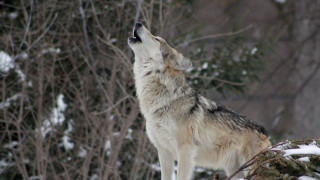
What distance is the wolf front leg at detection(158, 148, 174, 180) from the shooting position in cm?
559

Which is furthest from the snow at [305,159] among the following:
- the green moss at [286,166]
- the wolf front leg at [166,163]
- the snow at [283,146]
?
the wolf front leg at [166,163]

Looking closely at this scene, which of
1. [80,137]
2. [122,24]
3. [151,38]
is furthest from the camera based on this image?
[122,24]

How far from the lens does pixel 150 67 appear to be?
224 inches

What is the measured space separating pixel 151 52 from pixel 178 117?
2.68 feet

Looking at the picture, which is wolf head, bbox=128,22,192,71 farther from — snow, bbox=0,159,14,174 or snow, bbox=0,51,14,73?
snow, bbox=0,159,14,174

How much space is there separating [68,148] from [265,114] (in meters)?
8.19

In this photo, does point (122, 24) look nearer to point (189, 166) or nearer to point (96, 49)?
point (96, 49)

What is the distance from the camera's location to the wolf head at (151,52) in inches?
223

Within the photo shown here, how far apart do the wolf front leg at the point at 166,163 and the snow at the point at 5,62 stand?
4140mm

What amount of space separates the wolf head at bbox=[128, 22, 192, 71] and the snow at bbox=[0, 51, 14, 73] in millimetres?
3732

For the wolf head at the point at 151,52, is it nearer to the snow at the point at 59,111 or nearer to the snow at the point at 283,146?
the snow at the point at 283,146

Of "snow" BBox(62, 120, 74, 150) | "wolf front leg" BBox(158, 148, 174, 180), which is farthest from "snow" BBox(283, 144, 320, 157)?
"snow" BBox(62, 120, 74, 150)

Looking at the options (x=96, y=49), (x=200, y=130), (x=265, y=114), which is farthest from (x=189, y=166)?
(x=265, y=114)

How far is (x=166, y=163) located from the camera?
562 cm
